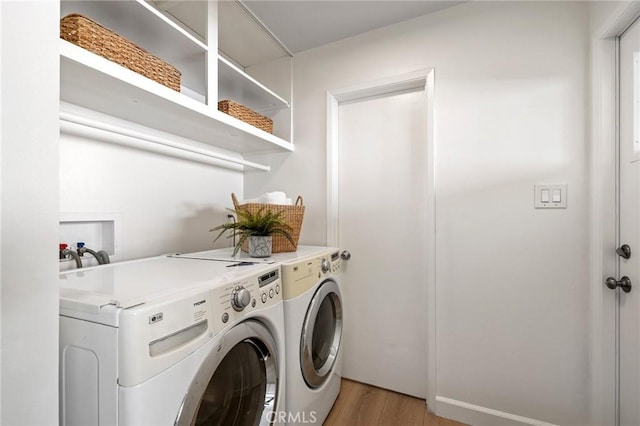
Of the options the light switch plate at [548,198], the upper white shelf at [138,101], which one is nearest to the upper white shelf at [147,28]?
the upper white shelf at [138,101]

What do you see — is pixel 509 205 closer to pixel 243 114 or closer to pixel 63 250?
pixel 243 114

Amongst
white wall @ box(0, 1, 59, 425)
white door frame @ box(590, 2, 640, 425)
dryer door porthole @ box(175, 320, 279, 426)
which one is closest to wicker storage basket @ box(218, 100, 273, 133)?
white wall @ box(0, 1, 59, 425)

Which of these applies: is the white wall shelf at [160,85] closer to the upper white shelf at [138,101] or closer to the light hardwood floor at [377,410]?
the upper white shelf at [138,101]

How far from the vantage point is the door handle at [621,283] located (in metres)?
1.21

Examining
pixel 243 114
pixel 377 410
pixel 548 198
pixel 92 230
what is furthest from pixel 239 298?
pixel 548 198

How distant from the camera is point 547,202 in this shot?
1.43 m

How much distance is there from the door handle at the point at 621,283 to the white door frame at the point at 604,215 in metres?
0.04

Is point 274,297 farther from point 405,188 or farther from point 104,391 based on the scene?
point 405,188

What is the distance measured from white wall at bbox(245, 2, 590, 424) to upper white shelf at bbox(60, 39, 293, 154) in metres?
1.12

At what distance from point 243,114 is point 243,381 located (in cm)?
133

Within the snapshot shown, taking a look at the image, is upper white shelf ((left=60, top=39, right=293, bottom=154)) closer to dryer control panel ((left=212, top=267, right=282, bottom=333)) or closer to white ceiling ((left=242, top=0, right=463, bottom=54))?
white ceiling ((left=242, top=0, right=463, bottom=54))

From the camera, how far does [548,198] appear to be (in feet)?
4.68

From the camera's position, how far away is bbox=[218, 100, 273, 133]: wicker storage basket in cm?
156

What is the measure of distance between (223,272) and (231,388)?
391 millimetres
